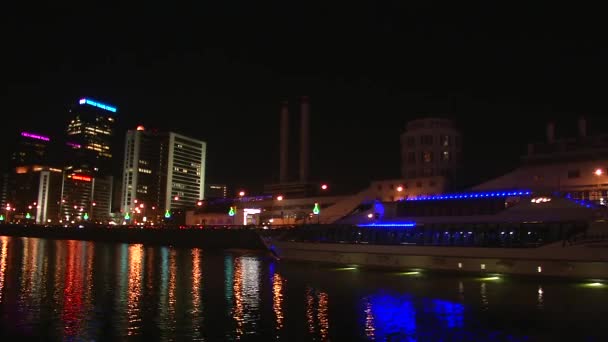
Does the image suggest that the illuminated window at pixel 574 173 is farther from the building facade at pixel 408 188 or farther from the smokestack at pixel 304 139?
the smokestack at pixel 304 139

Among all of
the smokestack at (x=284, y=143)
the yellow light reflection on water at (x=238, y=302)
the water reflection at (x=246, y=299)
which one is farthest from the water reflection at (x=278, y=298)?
the smokestack at (x=284, y=143)

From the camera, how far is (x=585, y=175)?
2667 inches

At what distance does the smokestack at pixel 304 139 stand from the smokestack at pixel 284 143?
602 cm

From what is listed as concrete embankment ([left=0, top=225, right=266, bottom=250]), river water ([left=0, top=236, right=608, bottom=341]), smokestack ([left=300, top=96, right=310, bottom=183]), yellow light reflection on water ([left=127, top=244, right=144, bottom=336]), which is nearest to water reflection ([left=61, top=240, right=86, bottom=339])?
river water ([left=0, top=236, right=608, bottom=341])

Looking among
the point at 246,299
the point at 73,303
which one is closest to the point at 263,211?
the point at 246,299

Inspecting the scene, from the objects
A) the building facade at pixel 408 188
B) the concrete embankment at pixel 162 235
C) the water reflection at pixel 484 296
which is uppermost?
the building facade at pixel 408 188

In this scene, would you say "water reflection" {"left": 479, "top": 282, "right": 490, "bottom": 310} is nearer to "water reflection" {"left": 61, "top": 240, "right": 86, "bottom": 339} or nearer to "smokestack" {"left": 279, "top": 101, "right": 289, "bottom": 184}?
"water reflection" {"left": 61, "top": 240, "right": 86, "bottom": 339}

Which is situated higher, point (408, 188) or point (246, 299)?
point (408, 188)

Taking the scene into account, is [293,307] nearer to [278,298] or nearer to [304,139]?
[278,298]

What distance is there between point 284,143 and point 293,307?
360ft

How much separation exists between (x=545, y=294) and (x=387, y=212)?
31486 millimetres

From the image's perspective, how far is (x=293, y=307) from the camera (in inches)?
1237

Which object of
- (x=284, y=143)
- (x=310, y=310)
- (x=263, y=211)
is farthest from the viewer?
(x=284, y=143)

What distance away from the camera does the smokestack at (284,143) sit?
13800cm
